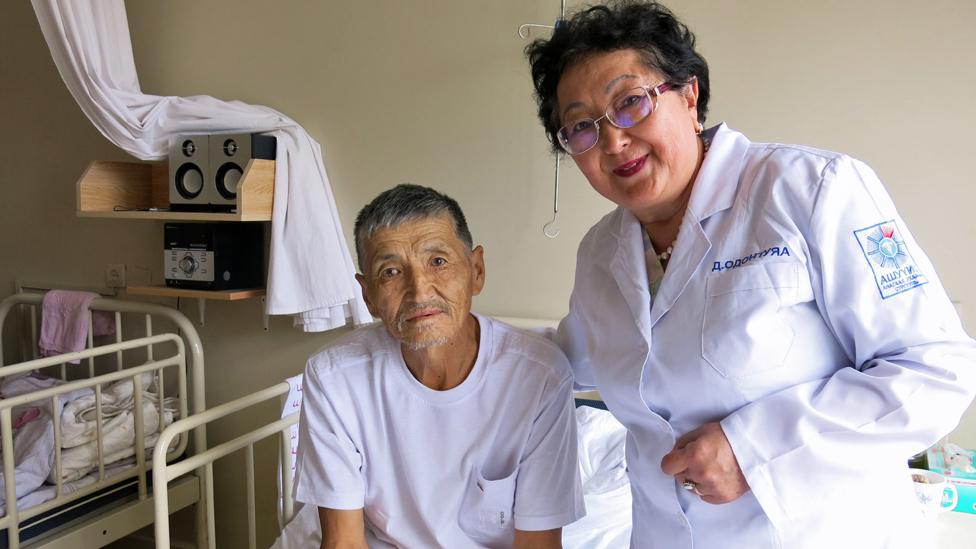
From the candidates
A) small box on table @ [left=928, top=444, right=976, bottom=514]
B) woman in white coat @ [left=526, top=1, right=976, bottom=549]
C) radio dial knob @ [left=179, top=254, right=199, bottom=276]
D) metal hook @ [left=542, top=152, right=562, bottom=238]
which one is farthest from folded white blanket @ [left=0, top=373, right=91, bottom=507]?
small box on table @ [left=928, top=444, right=976, bottom=514]

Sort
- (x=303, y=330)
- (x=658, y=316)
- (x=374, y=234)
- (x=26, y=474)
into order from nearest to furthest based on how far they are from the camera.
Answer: (x=658, y=316) < (x=374, y=234) < (x=26, y=474) < (x=303, y=330)

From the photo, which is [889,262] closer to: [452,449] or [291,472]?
[452,449]

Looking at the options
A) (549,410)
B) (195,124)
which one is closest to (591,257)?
(549,410)

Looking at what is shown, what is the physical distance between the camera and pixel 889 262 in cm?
84

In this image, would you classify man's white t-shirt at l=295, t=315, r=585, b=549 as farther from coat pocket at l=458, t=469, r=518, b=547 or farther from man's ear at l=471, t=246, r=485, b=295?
man's ear at l=471, t=246, r=485, b=295

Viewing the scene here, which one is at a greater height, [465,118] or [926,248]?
[465,118]

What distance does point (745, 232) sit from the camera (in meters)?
0.97

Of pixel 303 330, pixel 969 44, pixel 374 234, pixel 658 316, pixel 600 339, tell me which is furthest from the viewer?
pixel 303 330

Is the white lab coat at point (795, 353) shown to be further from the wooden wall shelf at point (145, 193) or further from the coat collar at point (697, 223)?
the wooden wall shelf at point (145, 193)

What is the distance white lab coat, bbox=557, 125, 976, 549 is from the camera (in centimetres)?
84

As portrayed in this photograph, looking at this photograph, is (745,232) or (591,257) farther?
(591,257)

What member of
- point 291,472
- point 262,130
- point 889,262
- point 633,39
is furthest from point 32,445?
point 889,262

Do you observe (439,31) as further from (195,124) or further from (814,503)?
(814,503)

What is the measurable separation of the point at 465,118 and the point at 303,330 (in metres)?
1.02
